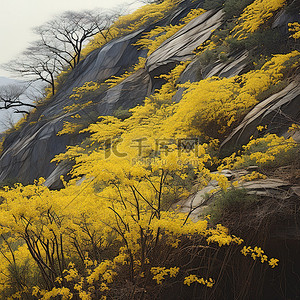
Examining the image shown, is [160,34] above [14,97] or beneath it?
beneath

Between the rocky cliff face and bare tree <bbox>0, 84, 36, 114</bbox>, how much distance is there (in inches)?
79.0

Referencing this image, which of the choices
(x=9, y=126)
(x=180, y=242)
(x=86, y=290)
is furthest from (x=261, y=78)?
(x=9, y=126)

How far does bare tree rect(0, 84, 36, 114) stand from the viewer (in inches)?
707

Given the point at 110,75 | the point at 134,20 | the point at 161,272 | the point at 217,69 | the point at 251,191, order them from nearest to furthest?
1. the point at 161,272
2. the point at 251,191
3. the point at 217,69
4. the point at 110,75
5. the point at 134,20

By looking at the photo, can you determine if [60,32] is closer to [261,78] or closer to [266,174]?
[261,78]

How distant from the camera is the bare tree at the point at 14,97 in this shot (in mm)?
17953

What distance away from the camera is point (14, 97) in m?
18.2

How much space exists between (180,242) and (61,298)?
59.1 inches

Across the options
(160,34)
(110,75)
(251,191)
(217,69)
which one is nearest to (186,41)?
(217,69)

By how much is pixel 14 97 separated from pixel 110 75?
26.9 feet

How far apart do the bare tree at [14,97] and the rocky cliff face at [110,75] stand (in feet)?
6.58

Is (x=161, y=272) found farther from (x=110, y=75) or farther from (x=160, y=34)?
(x=160, y=34)

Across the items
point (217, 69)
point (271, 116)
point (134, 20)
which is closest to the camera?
point (271, 116)

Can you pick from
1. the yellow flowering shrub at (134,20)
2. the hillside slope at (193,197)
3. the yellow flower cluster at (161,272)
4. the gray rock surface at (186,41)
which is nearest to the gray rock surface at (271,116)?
the hillside slope at (193,197)
